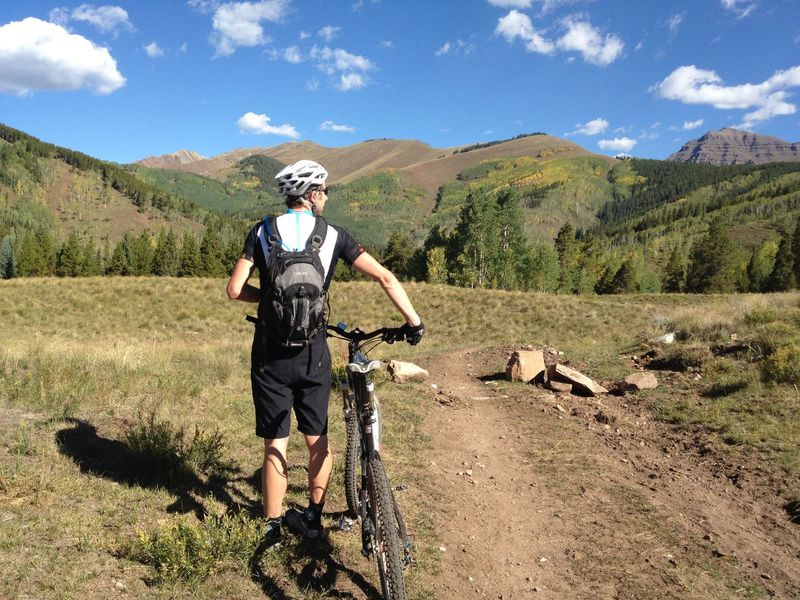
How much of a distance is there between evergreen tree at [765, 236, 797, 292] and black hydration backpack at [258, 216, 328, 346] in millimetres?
82059

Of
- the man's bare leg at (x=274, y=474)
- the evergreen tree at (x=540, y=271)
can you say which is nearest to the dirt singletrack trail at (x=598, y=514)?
the man's bare leg at (x=274, y=474)

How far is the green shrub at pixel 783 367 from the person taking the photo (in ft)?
26.7

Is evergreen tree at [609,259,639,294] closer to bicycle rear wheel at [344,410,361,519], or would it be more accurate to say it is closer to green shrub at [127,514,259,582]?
bicycle rear wheel at [344,410,361,519]

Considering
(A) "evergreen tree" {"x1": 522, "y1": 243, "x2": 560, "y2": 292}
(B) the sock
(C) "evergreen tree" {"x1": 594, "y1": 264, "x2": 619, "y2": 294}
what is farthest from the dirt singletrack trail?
(C) "evergreen tree" {"x1": 594, "y1": 264, "x2": 619, "y2": 294}

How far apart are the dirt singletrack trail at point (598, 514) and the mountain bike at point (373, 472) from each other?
755 millimetres

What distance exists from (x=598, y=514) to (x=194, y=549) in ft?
13.0

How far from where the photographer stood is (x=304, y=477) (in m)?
5.20

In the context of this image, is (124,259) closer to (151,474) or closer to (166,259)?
(166,259)

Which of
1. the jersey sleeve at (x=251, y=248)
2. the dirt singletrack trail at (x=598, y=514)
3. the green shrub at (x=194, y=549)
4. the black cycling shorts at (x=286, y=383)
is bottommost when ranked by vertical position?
the dirt singletrack trail at (x=598, y=514)

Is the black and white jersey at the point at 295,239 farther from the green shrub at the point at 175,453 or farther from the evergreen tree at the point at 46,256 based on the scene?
the evergreen tree at the point at 46,256

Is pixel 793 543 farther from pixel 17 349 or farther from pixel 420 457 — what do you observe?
pixel 17 349

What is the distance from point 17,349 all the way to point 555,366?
1032 cm

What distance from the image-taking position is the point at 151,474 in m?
4.62

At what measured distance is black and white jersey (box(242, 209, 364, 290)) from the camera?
3152mm
